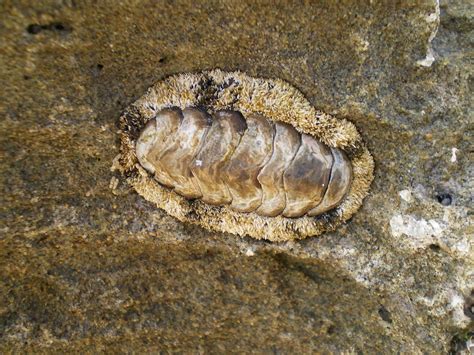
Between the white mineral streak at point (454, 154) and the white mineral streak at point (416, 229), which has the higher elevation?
the white mineral streak at point (454, 154)

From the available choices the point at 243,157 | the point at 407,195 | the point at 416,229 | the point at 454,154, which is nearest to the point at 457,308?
the point at 416,229

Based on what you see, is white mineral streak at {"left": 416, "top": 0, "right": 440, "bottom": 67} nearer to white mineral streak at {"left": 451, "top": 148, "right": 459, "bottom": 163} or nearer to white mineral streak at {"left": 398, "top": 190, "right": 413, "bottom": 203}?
white mineral streak at {"left": 451, "top": 148, "right": 459, "bottom": 163}

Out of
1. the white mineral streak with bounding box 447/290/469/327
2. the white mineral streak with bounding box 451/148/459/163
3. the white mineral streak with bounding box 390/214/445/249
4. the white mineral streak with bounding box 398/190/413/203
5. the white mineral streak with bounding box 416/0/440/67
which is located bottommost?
the white mineral streak with bounding box 447/290/469/327

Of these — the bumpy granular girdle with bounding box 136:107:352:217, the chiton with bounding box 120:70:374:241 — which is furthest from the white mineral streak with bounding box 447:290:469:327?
the bumpy granular girdle with bounding box 136:107:352:217

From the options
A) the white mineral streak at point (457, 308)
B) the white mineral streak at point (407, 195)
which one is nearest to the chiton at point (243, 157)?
the white mineral streak at point (407, 195)

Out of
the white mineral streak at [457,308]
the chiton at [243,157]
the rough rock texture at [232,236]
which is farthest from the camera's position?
the white mineral streak at [457,308]

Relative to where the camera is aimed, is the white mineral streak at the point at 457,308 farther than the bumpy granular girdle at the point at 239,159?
Yes

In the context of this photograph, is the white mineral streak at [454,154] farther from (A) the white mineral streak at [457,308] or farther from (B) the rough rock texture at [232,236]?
(A) the white mineral streak at [457,308]

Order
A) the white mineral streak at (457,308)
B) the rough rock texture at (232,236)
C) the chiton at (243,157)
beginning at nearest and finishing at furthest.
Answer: the rough rock texture at (232,236) < the chiton at (243,157) < the white mineral streak at (457,308)
